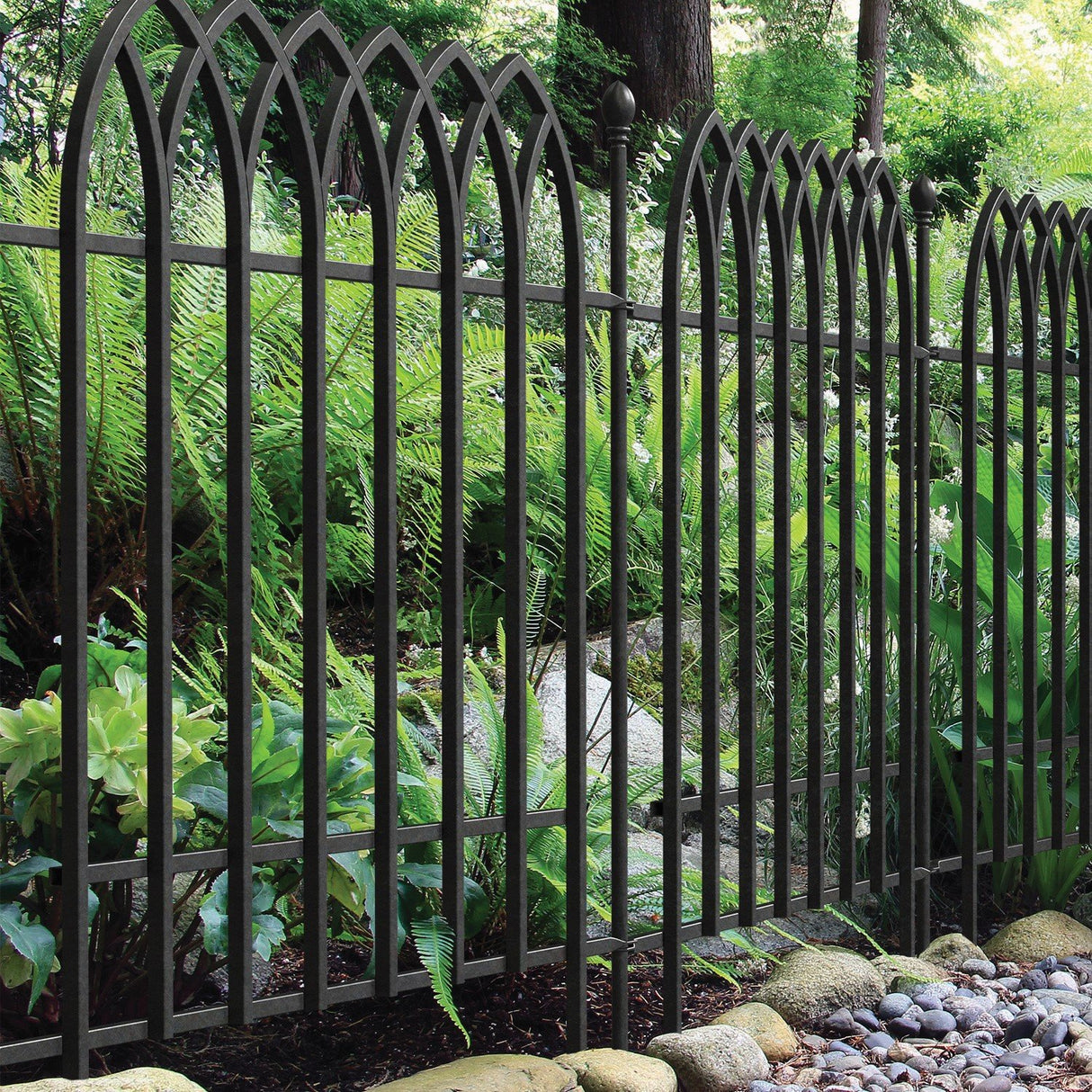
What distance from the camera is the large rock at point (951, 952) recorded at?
289 centimetres

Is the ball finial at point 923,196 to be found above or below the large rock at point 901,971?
above

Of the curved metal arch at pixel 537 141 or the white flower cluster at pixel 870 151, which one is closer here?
the curved metal arch at pixel 537 141

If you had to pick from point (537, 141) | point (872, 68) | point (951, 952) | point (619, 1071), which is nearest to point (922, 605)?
point (951, 952)

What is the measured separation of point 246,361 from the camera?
1.89 m

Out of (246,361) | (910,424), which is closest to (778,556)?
(910,424)

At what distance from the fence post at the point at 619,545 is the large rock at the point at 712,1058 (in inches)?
4.1

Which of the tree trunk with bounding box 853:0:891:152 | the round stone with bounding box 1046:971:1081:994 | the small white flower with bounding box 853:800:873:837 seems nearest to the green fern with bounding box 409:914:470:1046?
the small white flower with bounding box 853:800:873:837

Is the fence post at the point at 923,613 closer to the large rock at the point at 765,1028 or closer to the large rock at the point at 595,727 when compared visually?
the large rock at the point at 765,1028

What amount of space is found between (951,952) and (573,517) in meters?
1.60

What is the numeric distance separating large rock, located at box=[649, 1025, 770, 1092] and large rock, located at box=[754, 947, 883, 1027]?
0.92ft

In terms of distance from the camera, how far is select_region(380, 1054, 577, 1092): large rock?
197 centimetres

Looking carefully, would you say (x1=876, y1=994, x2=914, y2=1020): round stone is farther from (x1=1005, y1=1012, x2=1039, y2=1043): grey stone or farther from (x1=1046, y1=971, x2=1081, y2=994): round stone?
(x1=1046, y1=971, x2=1081, y2=994): round stone

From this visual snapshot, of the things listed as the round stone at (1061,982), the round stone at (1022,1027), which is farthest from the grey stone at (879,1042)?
the round stone at (1061,982)

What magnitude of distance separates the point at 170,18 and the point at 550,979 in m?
2.06
